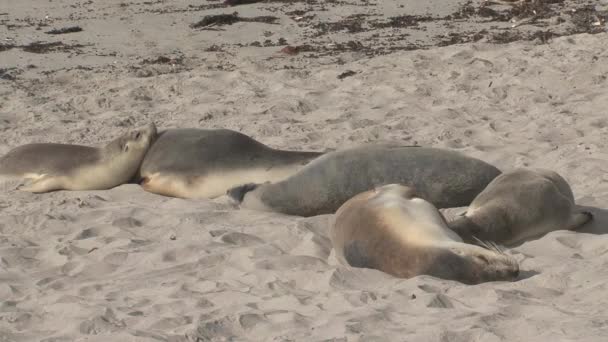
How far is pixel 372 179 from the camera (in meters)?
6.14

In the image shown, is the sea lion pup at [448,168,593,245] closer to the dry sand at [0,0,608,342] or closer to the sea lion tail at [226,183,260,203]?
the dry sand at [0,0,608,342]

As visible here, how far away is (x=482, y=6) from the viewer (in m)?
12.0

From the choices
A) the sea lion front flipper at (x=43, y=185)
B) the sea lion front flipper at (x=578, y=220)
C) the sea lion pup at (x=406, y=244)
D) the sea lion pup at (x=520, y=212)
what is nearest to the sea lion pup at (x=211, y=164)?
the sea lion front flipper at (x=43, y=185)

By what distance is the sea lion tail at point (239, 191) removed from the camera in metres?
6.35

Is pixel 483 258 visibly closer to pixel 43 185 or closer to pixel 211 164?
pixel 211 164

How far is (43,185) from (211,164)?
1.06 metres

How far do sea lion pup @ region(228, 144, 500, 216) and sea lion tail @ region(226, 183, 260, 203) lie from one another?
0.04ft

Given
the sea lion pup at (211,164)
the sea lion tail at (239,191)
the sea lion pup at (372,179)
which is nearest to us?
the sea lion pup at (372,179)

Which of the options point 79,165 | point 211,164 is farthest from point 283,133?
point 79,165

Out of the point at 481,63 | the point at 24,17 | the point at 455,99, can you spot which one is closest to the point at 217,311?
the point at 455,99

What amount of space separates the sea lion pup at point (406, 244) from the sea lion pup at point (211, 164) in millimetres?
1110

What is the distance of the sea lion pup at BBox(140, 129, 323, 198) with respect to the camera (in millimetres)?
6648

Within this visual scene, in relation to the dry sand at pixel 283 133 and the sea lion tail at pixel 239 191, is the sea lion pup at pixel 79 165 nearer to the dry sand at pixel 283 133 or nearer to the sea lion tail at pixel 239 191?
the dry sand at pixel 283 133

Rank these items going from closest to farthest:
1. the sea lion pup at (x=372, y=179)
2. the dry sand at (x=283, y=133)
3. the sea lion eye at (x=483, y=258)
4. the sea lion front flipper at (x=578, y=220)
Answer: the dry sand at (x=283, y=133) < the sea lion eye at (x=483, y=258) < the sea lion front flipper at (x=578, y=220) < the sea lion pup at (x=372, y=179)
